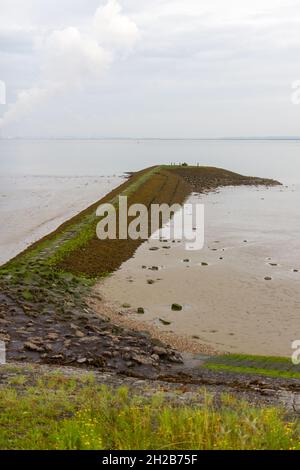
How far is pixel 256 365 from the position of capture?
18.0 m

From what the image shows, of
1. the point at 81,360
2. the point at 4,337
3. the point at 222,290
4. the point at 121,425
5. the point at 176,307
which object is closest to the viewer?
the point at 121,425

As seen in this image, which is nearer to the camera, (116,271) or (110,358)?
(110,358)

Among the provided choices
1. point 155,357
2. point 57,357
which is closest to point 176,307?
point 155,357

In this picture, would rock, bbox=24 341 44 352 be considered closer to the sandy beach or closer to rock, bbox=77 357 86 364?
rock, bbox=77 357 86 364

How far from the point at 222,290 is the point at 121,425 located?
61.7ft

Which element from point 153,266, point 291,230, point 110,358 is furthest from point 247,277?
point 291,230

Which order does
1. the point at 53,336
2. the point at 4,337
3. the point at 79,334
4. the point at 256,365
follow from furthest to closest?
1. the point at 79,334
2. the point at 53,336
3. the point at 4,337
4. the point at 256,365

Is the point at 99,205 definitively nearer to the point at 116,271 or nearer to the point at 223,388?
the point at 116,271

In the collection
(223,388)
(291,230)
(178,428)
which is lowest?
(223,388)

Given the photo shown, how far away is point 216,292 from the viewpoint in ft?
89.8

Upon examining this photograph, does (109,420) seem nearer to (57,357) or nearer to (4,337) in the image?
(57,357)

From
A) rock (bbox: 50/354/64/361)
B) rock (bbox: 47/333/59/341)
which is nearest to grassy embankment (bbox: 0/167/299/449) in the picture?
rock (bbox: 50/354/64/361)

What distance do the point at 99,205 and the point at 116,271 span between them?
2389 cm

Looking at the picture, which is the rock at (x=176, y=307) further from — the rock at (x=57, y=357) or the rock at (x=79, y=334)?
the rock at (x=57, y=357)
